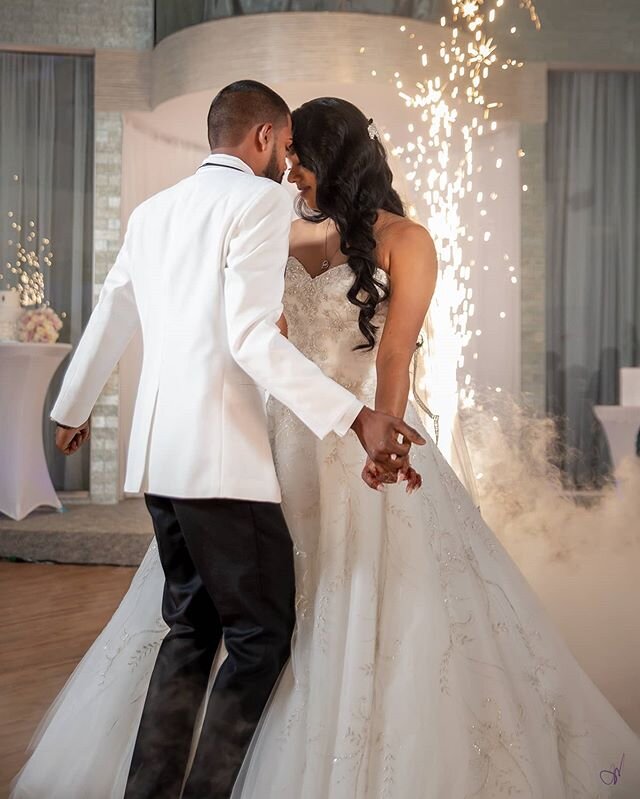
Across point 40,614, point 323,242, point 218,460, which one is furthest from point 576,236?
point 218,460

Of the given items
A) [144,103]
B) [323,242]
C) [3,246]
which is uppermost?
[144,103]

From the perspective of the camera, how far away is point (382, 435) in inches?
65.1

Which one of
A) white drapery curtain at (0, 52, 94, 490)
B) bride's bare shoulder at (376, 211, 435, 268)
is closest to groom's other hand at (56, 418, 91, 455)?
bride's bare shoulder at (376, 211, 435, 268)

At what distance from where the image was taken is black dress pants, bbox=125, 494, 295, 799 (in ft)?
5.63

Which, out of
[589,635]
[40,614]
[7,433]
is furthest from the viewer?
[7,433]

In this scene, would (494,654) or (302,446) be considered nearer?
(494,654)

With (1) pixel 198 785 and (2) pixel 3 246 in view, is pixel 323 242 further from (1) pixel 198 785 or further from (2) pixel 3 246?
(2) pixel 3 246

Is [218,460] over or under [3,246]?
under

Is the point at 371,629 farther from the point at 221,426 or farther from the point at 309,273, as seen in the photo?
the point at 309,273

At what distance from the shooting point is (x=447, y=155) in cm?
670

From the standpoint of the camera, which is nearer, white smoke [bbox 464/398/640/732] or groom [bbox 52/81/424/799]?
groom [bbox 52/81/424/799]

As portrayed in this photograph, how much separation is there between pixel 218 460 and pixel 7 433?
423 cm

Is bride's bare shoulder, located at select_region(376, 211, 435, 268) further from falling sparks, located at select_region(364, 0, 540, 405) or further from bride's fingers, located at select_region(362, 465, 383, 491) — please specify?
falling sparks, located at select_region(364, 0, 540, 405)

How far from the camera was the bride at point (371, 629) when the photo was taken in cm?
175
